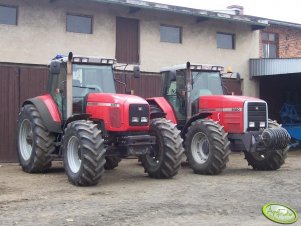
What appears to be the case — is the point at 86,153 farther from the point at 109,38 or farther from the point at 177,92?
the point at 109,38

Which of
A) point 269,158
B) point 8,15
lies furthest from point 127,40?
point 269,158

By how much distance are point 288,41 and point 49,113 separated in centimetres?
1497

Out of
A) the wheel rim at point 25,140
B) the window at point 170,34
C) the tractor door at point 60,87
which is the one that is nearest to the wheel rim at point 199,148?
the tractor door at point 60,87

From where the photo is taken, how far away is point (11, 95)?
41.6 feet

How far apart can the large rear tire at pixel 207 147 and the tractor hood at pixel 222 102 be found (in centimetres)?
83

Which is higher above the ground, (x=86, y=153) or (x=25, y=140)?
(x=25, y=140)

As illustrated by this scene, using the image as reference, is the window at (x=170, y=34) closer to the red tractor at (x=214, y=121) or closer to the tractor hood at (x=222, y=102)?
the red tractor at (x=214, y=121)

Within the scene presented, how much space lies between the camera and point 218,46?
17234 millimetres

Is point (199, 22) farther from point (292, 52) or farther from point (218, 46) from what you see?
point (292, 52)

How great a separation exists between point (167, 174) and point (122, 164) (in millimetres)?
3440

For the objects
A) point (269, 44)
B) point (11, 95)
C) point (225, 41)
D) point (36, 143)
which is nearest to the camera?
point (36, 143)

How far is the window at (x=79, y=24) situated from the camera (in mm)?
14133

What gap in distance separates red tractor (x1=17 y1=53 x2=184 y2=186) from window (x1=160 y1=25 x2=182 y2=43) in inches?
249

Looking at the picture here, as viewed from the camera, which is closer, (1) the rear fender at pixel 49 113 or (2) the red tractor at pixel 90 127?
(2) the red tractor at pixel 90 127
